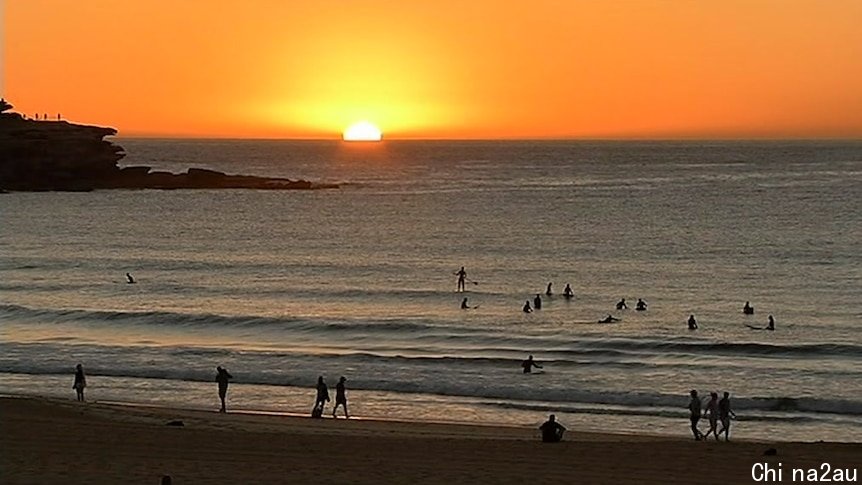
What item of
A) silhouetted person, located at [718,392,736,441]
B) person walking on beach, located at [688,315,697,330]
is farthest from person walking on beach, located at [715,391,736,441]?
person walking on beach, located at [688,315,697,330]

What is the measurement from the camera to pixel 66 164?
418ft

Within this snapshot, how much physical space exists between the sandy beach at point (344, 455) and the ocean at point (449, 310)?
4.80 meters

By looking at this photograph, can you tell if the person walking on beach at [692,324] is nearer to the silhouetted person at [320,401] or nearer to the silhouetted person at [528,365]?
the silhouetted person at [528,365]

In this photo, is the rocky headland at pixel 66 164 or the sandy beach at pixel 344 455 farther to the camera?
the rocky headland at pixel 66 164

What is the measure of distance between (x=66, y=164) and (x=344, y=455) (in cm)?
11446

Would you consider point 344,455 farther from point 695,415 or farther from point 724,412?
point 724,412

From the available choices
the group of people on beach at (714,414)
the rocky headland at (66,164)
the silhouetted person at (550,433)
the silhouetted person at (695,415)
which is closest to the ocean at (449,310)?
the group of people on beach at (714,414)

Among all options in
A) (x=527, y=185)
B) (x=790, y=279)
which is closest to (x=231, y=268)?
(x=790, y=279)

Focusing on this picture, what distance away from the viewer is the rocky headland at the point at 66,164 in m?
123

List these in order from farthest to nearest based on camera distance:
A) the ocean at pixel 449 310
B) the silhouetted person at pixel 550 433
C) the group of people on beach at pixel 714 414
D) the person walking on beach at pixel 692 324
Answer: the person walking on beach at pixel 692 324, the ocean at pixel 449 310, the group of people on beach at pixel 714 414, the silhouetted person at pixel 550 433

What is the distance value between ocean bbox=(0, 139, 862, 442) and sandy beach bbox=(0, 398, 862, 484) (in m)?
4.80

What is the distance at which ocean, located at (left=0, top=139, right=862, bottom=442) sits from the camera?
3083 cm

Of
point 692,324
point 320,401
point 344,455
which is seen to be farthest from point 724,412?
point 692,324

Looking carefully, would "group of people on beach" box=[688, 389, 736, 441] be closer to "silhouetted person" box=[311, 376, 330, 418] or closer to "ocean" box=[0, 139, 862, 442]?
"ocean" box=[0, 139, 862, 442]
